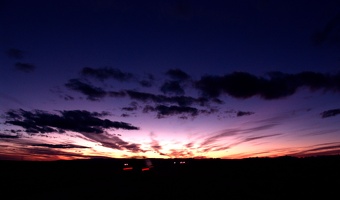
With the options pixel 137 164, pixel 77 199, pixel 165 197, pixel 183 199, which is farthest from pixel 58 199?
pixel 137 164

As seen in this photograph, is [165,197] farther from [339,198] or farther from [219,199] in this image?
[339,198]

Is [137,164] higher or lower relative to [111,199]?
higher

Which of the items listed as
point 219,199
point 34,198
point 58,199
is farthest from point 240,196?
point 34,198

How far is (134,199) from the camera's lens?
15.8m

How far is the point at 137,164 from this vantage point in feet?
124

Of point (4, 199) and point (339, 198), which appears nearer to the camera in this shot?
point (339, 198)

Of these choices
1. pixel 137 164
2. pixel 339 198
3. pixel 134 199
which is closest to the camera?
pixel 339 198

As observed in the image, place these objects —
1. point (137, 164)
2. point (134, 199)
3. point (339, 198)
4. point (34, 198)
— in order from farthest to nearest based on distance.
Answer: point (137, 164)
point (34, 198)
point (134, 199)
point (339, 198)

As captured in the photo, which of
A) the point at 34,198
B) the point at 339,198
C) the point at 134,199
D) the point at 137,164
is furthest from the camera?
the point at 137,164

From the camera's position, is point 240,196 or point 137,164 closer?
point 240,196

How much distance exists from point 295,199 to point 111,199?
10.6 meters

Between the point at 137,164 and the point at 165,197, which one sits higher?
the point at 137,164

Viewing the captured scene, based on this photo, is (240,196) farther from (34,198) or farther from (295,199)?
(34,198)

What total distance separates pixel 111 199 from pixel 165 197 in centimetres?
325
